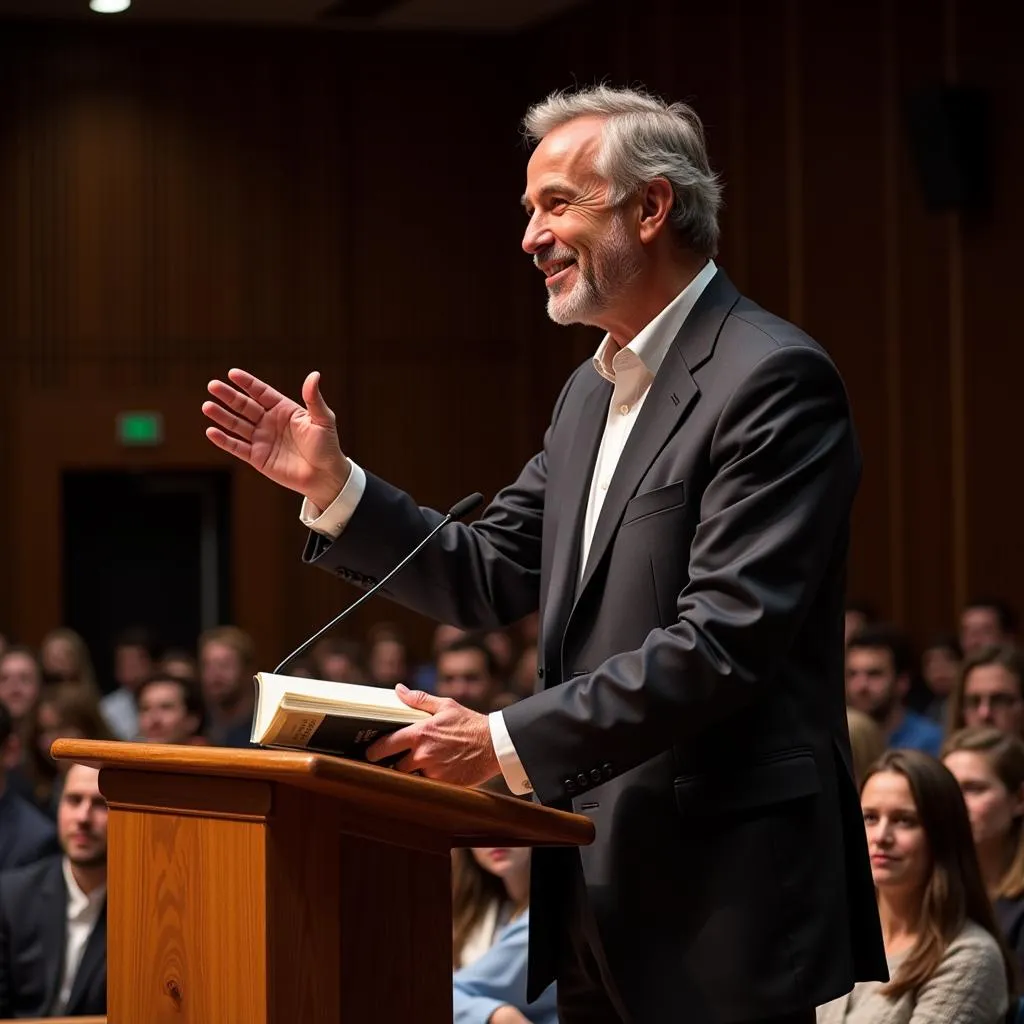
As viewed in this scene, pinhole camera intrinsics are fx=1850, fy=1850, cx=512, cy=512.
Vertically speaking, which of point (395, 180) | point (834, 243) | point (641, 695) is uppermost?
point (395, 180)

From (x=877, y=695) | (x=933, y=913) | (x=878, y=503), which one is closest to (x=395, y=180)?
(x=878, y=503)

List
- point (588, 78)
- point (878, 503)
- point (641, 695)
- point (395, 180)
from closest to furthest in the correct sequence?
point (641, 695) < point (878, 503) < point (588, 78) < point (395, 180)

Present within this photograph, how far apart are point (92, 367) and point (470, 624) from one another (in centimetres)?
910

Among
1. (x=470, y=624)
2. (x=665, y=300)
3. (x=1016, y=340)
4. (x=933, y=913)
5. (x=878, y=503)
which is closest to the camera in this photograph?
(x=665, y=300)

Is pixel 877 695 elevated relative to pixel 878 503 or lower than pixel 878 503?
lower

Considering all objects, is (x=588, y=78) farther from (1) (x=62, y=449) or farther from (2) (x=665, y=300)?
(2) (x=665, y=300)

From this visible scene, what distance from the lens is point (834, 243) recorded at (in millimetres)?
9039

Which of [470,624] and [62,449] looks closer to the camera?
[470,624]

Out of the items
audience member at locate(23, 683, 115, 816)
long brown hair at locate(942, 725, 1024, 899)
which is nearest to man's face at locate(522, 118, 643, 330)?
long brown hair at locate(942, 725, 1024, 899)

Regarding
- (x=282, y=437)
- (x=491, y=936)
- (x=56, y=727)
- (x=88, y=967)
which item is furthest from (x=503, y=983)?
(x=56, y=727)

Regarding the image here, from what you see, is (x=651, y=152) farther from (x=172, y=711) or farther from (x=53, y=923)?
(x=172, y=711)

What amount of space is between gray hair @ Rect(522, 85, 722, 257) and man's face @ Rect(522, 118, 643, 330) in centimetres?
2

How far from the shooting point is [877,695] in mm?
6520

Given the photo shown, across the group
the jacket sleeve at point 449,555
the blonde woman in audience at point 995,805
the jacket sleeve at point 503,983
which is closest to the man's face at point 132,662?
the jacket sleeve at point 503,983
